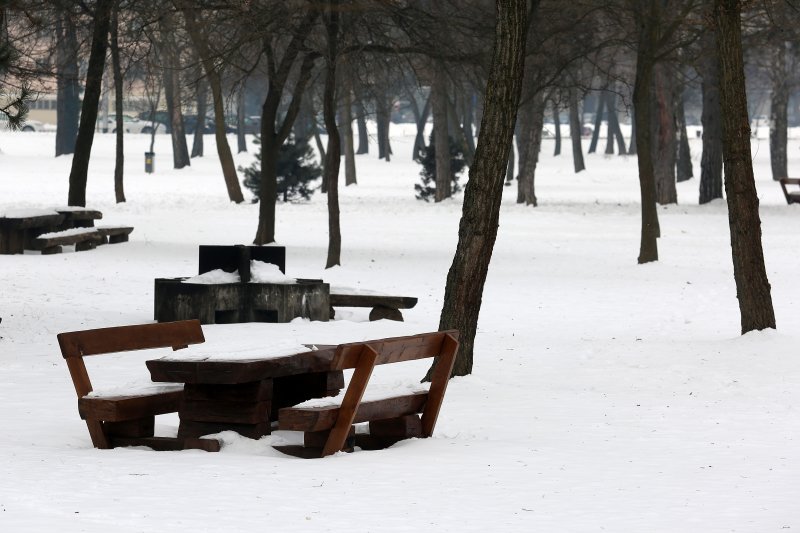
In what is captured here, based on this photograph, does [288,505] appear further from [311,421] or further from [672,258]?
[672,258]

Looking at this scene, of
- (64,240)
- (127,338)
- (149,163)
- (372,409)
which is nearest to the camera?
(372,409)

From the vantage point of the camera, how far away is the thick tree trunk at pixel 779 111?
4628 cm

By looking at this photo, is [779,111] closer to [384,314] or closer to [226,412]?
[384,314]

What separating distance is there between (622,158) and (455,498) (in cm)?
6940

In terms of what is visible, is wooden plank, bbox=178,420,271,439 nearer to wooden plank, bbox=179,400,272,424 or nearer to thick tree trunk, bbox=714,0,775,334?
wooden plank, bbox=179,400,272,424

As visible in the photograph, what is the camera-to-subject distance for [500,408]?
1069 cm

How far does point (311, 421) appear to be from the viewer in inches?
317

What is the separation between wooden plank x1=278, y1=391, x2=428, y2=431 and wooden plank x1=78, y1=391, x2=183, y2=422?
843 millimetres

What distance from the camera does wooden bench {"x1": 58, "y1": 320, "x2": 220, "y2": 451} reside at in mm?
8312

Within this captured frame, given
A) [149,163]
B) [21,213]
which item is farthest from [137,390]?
[149,163]

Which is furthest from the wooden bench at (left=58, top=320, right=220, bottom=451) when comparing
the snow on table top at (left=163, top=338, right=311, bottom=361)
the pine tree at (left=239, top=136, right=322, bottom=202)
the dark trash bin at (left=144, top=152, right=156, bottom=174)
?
the dark trash bin at (left=144, top=152, right=156, bottom=174)

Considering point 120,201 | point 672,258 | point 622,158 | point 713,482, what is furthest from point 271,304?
point 622,158

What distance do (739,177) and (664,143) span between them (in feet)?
87.5

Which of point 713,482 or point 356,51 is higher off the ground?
point 356,51
